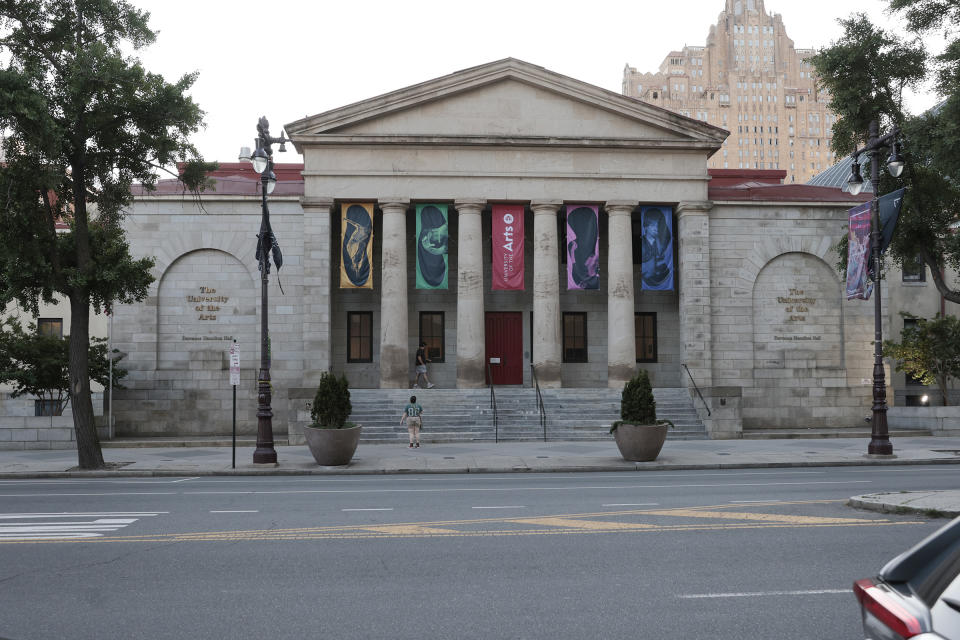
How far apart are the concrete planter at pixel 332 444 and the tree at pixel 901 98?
1971cm

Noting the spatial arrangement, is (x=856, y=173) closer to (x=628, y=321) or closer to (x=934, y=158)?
(x=934, y=158)

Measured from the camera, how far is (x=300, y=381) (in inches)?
1246

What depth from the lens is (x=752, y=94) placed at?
547 feet

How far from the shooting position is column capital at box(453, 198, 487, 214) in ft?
105

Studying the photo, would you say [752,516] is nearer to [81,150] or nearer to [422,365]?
[81,150]

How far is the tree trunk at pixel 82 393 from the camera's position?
19953 millimetres

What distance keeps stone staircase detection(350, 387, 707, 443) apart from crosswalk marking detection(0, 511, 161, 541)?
14.5 m

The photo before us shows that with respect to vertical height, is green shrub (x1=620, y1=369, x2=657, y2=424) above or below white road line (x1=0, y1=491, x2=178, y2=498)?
above

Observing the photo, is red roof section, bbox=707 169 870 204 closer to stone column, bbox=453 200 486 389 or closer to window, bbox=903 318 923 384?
window, bbox=903 318 923 384

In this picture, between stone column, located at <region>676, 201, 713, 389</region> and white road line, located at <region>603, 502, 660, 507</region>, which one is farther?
stone column, located at <region>676, 201, 713, 389</region>

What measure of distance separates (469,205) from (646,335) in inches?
405

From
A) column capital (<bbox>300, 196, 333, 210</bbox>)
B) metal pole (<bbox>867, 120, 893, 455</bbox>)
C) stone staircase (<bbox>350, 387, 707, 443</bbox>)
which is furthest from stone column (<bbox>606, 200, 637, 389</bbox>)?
column capital (<bbox>300, 196, 333, 210</bbox>)

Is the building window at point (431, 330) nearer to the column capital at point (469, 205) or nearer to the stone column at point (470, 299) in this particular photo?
the stone column at point (470, 299)

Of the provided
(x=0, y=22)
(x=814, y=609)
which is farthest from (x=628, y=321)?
(x=814, y=609)
